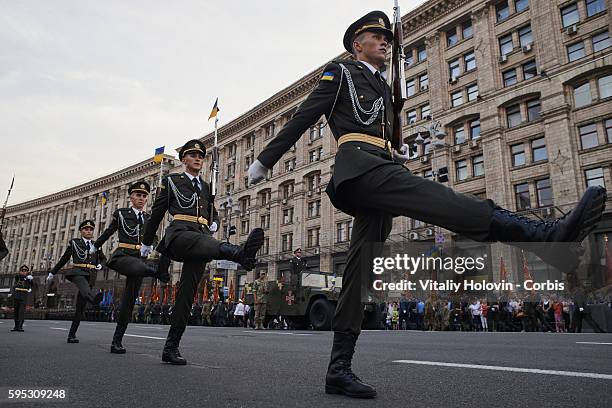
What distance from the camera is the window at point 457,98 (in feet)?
110

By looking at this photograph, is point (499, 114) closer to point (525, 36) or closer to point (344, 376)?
point (525, 36)

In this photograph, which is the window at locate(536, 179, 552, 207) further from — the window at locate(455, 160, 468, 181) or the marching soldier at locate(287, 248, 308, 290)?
the marching soldier at locate(287, 248, 308, 290)

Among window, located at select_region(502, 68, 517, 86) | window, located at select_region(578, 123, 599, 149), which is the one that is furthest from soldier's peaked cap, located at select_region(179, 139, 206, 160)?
window, located at select_region(502, 68, 517, 86)

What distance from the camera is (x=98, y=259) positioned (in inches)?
351

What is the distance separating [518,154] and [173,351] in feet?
96.3

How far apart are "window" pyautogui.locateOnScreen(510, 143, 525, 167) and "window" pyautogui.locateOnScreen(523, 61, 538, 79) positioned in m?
4.52

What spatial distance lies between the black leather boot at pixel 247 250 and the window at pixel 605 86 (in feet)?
94.2

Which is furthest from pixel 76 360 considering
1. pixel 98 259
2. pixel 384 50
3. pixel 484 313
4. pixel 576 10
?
pixel 576 10

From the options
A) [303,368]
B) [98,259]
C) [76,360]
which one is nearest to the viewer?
[303,368]

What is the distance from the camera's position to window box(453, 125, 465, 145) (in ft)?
108

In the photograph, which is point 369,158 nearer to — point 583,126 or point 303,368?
point 303,368

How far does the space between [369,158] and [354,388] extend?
131cm

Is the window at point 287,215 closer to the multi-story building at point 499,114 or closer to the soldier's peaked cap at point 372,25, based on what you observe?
the multi-story building at point 499,114

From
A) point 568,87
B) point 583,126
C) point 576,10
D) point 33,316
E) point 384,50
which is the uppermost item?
point 576,10
